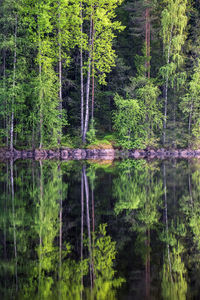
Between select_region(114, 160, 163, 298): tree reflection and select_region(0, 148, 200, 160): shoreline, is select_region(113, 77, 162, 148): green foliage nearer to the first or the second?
select_region(0, 148, 200, 160): shoreline

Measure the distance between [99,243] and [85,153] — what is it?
25.8 metres

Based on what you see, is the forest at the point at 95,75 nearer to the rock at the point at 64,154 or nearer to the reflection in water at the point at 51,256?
the rock at the point at 64,154

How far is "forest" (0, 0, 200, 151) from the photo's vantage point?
30.9 metres

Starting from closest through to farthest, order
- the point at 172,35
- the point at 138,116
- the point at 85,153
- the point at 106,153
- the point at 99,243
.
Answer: the point at 99,243
the point at 85,153
the point at 106,153
the point at 138,116
the point at 172,35

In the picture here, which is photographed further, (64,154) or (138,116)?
(138,116)

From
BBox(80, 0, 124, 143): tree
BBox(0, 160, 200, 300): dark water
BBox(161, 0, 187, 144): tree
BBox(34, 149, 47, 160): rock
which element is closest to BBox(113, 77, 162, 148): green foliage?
BBox(161, 0, 187, 144): tree

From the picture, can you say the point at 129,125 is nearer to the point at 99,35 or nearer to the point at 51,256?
the point at 99,35

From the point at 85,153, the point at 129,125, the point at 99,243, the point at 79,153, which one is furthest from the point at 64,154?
the point at 99,243

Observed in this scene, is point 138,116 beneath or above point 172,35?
beneath

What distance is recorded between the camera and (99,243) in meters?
6.71

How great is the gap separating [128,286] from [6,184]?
9.66 meters

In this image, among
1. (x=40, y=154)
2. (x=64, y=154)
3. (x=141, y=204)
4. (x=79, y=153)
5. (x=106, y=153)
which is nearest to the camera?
(x=141, y=204)

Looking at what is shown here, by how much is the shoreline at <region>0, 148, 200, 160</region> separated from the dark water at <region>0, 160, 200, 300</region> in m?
17.6

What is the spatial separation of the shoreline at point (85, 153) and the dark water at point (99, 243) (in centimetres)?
1757
